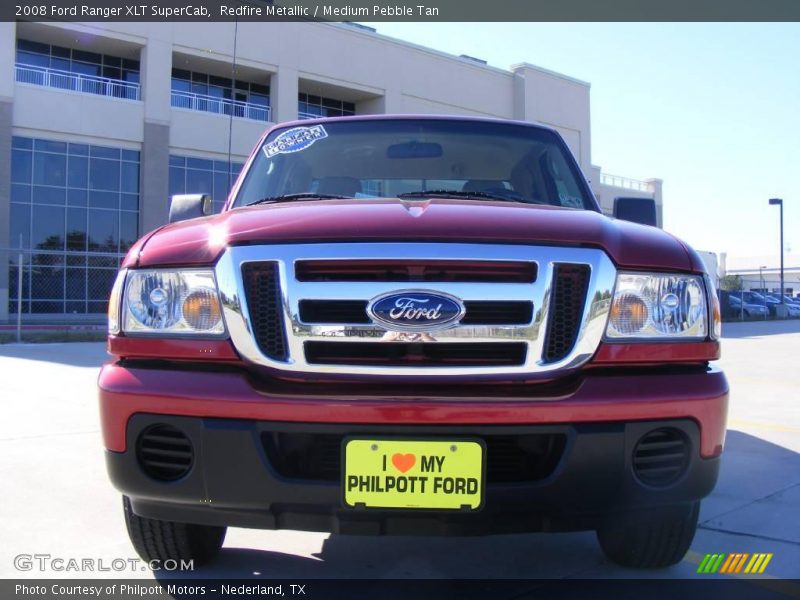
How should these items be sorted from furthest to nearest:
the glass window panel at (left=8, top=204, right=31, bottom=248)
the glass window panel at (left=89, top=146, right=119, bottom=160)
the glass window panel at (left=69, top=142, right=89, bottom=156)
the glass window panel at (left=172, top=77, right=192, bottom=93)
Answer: the glass window panel at (left=172, top=77, right=192, bottom=93), the glass window panel at (left=89, top=146, right=119, bottom=160), the glass window panel at (left=69, top=142, right=89, bottom=156), the glass window panel at (left=8, top=204, right=31, bottom=248)

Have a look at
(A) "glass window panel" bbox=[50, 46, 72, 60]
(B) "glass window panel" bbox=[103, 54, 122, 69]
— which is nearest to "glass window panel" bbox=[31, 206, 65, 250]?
(A) "glass window panel" bbox=[50, 46, 72, 60]

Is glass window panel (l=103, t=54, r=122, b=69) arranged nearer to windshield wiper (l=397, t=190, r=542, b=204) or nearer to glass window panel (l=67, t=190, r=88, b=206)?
glass window panel (l=67, t=190, r=88, b=206)

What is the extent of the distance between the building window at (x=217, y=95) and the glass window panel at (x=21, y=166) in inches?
227

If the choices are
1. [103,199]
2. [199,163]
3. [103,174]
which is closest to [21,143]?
[103,174]

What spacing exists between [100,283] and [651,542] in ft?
83.1

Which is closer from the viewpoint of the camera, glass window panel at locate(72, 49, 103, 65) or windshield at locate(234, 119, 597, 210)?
windshield at locate(234, 119, 597, 210)

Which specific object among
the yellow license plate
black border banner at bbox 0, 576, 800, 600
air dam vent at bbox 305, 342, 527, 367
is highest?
air dam vent at bbox 305, 342, 527, 367

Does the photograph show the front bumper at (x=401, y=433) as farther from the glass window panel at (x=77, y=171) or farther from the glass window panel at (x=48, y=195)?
the glass window panel at (x=77, y=171)

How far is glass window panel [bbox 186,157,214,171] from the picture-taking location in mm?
28531

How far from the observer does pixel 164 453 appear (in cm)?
Result: 220

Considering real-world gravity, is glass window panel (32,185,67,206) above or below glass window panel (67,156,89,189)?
below

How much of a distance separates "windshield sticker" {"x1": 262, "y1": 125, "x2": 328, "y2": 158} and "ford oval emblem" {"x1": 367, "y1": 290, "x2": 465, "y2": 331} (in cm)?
180

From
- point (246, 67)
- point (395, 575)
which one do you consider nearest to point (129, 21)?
point (246, 67)

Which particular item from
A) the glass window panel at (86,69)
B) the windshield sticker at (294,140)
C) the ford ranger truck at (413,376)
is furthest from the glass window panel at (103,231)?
the ford ranger truck at (413,376)
